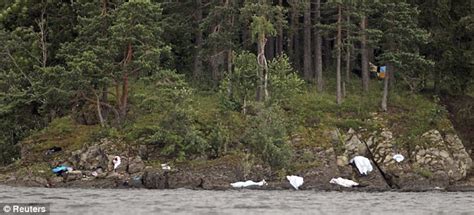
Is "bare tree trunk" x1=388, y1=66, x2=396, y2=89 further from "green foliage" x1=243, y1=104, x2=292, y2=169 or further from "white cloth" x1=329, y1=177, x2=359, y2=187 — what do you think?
"white cloth" x1=329, y1=177, x2=359, y2=187

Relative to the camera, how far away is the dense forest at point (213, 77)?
31453mm

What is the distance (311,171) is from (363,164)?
3.08 m

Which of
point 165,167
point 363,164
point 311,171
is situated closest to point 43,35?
point 165,167

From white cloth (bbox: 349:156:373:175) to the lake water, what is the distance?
5.12m

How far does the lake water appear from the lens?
17453mm

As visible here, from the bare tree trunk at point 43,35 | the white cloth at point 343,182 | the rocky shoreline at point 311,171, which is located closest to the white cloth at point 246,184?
the rocky shoreline at point 311,171

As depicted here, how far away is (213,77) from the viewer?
1577 inches

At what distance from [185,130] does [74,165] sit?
6096mm

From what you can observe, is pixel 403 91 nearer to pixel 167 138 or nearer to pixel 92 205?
pixel 167 138

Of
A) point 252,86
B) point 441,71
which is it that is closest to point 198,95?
point 252,86

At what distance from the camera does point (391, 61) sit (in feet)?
116

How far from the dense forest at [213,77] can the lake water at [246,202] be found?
7311 mm

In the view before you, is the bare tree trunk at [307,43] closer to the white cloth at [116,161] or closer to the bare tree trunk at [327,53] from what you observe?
the bare tree trunk at [327,53]

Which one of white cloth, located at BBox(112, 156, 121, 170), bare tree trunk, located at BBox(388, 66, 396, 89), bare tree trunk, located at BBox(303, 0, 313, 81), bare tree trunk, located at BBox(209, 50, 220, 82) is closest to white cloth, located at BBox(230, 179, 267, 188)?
white cloth, located at BBox(112, 156, 121, 170)
